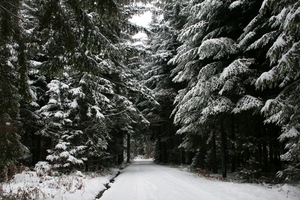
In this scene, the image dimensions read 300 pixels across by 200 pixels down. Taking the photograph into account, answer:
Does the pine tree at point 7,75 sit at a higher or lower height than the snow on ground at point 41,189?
higher

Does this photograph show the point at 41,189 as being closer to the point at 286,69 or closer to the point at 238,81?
the point at 286,69

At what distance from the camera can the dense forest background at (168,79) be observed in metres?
5.17

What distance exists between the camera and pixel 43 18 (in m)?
4.78

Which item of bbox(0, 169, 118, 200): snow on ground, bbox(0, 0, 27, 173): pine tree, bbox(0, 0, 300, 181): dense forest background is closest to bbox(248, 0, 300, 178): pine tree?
bbox(0, 0, 300, 181): dense forest background

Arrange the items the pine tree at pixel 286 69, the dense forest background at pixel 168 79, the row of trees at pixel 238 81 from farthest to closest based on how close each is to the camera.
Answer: the row of trees at pixel 238 81
the pine tree at pixel 286 69
the dense forest background at pixel 168 79

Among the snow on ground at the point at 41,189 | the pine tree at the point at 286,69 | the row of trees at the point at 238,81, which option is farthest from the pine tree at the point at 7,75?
the row of trees at the point at 238,81

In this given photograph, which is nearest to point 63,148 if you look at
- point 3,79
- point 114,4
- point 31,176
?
point 31,176

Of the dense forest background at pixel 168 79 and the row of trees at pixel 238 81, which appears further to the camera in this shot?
the row of trees at pixel 238 81

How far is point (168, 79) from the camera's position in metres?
23.3

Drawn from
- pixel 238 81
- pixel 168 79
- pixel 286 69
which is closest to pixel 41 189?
pixel 286 69

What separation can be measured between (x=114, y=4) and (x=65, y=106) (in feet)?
30.7

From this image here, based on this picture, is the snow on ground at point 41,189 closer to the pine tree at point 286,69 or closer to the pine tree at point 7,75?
the pine tree at point 7,75

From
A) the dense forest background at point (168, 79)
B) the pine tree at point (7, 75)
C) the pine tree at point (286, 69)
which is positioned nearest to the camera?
the pine tree at point (7, 75)

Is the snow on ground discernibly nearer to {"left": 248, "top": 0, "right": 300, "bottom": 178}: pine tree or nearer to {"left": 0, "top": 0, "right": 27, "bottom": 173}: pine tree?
{"left": 0, "top": 0, "right": 27, "bottom": 173}: pine tree
